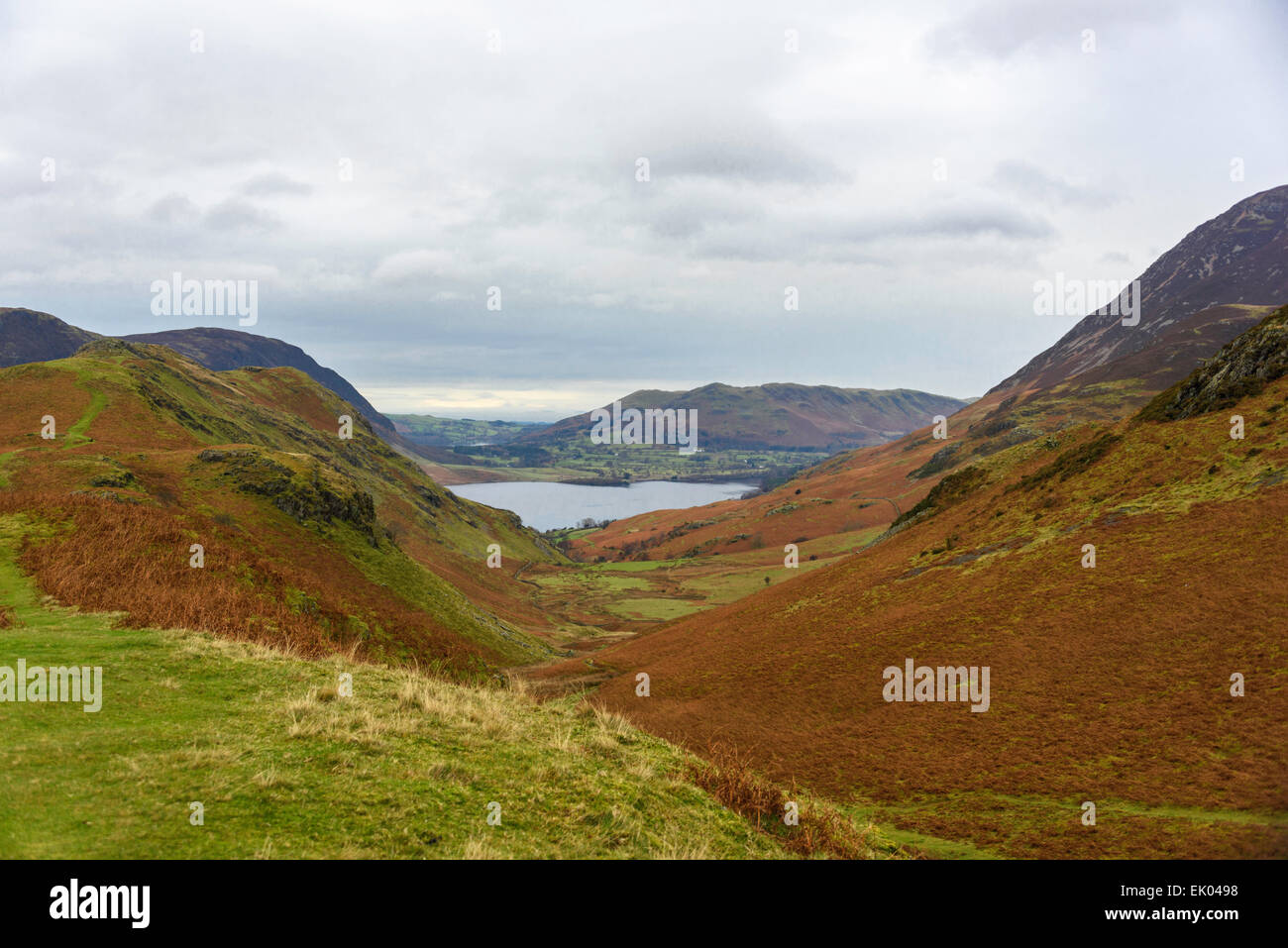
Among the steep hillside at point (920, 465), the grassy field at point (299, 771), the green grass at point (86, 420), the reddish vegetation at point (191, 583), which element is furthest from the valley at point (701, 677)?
the steep hillside at point (920, 465)

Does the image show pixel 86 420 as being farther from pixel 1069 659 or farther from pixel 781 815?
pixel 1069 659

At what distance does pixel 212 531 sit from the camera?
2867 centimetres

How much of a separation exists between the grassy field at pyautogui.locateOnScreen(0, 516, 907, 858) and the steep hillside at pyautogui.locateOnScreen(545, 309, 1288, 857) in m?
4.96

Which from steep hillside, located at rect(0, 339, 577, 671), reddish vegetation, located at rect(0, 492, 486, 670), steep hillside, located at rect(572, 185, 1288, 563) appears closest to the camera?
reddish vegetation, located at rect(0, 492, 486, 670)

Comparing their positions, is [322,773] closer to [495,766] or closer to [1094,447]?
[495,766]

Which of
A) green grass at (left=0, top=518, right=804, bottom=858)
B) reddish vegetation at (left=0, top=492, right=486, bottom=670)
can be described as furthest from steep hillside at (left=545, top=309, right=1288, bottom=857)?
reddish vegetation at (left=0, top=492, right=486, bottom=670)

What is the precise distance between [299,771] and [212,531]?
25.2 metres

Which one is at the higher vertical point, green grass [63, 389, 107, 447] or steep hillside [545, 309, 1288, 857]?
green grass [63, 389, 107, 447]

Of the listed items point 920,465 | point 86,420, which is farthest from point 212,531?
point 920,465

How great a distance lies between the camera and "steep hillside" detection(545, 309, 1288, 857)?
40.4 ft

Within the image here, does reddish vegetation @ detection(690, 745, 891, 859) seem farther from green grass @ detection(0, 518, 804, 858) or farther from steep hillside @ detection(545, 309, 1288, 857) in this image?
steep hillside @ detection(545, 309, 1288, 857)

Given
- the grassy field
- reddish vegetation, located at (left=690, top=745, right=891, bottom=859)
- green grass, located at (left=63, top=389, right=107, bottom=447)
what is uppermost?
green grass, located at (left=63, top=389, right=107, bottom=447)

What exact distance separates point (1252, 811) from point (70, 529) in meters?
33.2
